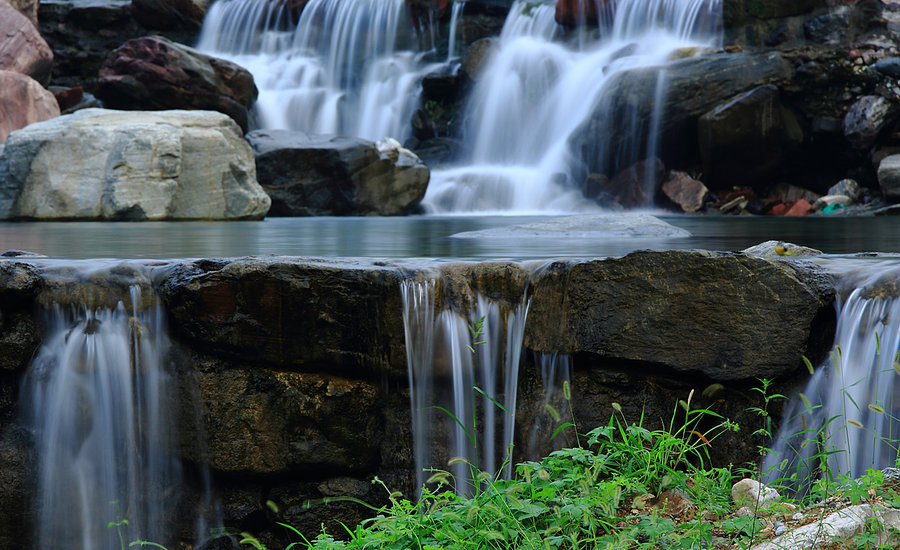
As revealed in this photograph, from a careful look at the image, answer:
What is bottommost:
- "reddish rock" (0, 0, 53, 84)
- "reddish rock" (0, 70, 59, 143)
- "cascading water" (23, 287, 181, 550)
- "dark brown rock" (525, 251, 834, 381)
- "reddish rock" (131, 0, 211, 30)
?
"cascading water" (23, 287, 181, 550)

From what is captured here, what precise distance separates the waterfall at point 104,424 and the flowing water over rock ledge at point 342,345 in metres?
0.06

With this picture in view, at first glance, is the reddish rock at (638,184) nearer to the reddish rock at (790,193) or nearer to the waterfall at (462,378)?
the reddish rock at (790,193)

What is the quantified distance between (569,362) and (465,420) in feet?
1.62

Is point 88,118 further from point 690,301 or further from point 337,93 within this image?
point 690,301

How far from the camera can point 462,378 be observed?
3.10m

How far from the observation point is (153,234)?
7.02 metres

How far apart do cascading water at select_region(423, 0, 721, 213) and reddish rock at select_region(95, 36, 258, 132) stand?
15.1 ft

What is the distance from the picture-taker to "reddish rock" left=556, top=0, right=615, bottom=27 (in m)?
17.0

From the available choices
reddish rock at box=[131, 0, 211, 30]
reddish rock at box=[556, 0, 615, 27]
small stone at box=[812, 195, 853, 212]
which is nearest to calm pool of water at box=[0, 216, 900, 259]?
small stone at box=[812, 195, 853, 212]

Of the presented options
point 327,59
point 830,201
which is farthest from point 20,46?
point 830,201

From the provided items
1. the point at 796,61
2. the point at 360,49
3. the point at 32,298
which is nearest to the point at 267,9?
the point at 360,49

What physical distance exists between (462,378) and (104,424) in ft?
4.78

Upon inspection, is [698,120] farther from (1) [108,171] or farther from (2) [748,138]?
(1) [108,171]

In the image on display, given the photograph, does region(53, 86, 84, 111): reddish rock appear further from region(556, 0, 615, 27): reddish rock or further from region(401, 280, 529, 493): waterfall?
region(401, 280, 529, 493): waterfall
